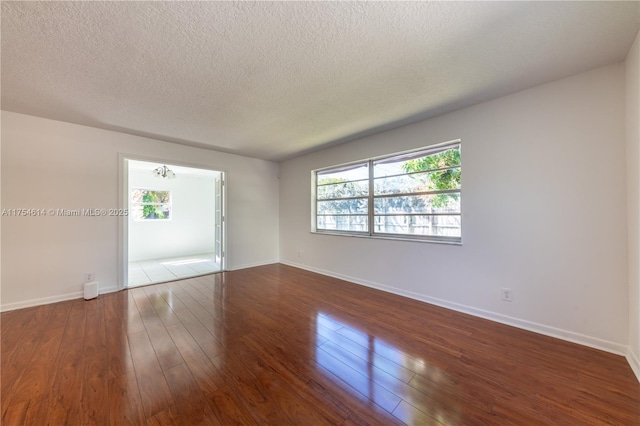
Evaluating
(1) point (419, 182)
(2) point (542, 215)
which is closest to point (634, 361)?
(2) point (542, 215)

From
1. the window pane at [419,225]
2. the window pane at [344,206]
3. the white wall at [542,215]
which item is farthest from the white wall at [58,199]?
the white wall at [542,215]

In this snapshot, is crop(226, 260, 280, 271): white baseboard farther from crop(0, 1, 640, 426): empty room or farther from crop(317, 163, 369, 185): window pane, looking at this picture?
crop(317, 163, 369, 185): window pane

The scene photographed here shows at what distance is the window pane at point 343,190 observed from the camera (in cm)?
423

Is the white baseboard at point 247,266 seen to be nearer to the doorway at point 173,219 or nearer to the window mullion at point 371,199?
the doorway at point 173,219

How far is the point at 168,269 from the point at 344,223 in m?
4.03

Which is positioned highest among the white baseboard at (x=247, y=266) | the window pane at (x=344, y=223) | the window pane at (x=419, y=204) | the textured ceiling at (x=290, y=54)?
the textured ceiling at (x=290, y=54)

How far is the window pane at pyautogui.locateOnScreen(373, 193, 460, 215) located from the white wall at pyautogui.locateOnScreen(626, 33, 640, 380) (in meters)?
1.35

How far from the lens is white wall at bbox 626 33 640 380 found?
1.76 meters

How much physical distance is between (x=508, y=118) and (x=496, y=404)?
2.70 m

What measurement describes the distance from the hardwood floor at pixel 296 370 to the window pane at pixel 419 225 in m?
1.03

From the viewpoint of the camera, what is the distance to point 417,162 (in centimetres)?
344

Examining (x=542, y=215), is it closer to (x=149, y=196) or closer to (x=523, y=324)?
(x=523, y=324)

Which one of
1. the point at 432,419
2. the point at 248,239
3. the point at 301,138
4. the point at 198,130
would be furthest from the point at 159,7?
the point at 248,239

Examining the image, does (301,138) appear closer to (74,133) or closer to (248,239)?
(248,239)
